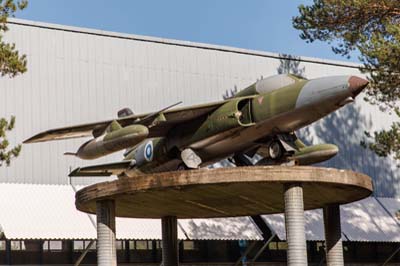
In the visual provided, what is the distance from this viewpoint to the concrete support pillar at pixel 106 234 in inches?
785

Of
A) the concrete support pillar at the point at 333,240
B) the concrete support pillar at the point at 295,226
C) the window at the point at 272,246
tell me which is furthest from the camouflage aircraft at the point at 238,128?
the window at the point at 272,246

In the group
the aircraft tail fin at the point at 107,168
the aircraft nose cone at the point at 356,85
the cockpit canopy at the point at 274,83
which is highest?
the cockpit canopy at the point at 274,83

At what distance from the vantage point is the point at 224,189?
19391 millimetres

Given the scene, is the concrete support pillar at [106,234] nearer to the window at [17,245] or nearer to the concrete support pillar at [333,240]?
the concrete support pillar at [333,240]

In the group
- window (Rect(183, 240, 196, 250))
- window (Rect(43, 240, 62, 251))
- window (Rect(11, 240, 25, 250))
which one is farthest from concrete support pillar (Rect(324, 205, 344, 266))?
window (Rect(11, 240, 25, 250))

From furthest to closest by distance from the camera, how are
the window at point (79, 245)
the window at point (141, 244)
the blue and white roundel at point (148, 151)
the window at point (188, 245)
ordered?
the window at point (188, 245) < the window at point (141, 244) < the window at point (79, 245) < the blue and white roundel at point (148, 151)

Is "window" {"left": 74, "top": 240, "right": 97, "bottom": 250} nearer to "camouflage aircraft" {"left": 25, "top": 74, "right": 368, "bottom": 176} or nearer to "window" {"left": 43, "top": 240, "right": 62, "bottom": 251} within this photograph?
"window" {"left": 43, "top": 240, "right": 62, "bottom": 251}

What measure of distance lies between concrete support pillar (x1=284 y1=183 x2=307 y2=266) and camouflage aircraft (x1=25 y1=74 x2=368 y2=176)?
2.88m

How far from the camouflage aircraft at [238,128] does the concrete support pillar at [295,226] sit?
2877 mm

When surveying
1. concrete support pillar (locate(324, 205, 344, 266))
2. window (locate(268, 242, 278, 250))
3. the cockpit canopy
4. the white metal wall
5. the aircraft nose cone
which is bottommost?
concrete support pillar (locate(324, 205, 344, 266))

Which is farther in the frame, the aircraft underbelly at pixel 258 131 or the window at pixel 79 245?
the window at pixel 79 245

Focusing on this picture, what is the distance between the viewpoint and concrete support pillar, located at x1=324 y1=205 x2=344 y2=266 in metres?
21.5

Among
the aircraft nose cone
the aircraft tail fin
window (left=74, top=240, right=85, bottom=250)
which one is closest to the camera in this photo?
the aircraft nose cone

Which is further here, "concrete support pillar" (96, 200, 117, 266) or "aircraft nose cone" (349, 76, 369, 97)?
"aircraft nose cone" (349, 76, 369, 97)
